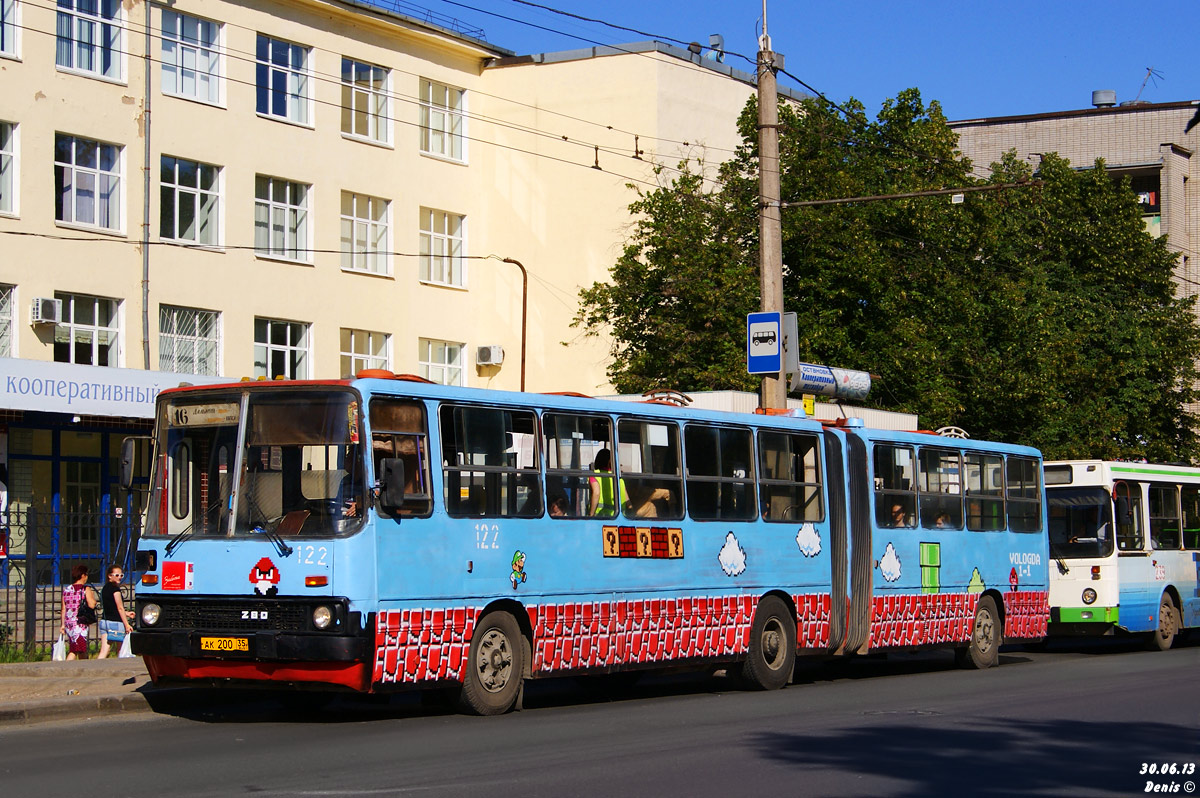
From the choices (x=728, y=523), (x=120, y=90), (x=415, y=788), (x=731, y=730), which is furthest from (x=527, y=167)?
(x=415, y=788)

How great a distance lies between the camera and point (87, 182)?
33.1m

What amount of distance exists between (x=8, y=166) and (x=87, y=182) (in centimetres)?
187

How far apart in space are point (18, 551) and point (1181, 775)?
42.5ft

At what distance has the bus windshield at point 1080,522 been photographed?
23500 millimetres

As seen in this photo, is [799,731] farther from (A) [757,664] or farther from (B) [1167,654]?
(B) [1167,654]

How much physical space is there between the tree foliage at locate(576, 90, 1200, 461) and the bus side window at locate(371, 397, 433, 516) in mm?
22231

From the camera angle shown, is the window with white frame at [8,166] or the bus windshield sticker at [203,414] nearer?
the bus windshield sticker at [203,414]

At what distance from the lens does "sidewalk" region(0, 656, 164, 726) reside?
1296 centimetres

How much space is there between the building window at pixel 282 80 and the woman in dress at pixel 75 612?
838 inches

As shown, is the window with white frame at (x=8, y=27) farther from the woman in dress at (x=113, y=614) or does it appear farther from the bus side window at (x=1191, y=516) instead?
the bus side window at (x=1191, y=516)

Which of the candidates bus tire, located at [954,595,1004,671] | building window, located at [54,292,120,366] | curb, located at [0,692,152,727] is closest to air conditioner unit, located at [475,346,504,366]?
building window, located at [54,292,120,366]

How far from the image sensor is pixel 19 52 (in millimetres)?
31609

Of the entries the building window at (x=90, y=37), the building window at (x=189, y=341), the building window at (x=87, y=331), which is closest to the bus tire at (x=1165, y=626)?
the building window at (x=189, y=341)

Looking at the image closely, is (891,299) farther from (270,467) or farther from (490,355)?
(270,467)
